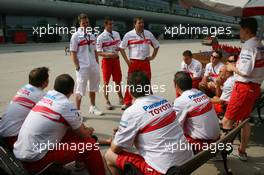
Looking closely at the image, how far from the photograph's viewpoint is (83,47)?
19.7 feet

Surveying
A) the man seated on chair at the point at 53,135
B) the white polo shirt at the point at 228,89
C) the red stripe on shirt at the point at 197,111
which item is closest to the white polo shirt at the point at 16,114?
the man seated on chair at the point at 53,135

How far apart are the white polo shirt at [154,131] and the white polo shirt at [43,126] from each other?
2.09 ft

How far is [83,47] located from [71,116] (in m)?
3.11

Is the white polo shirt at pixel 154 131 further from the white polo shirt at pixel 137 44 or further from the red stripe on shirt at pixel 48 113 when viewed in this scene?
the white polo shirt at pixel 137 44

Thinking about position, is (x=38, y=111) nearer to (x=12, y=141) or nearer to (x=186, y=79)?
(x=12, y=141)

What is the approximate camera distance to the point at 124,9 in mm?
43031

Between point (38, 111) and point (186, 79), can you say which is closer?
point (38, 111)

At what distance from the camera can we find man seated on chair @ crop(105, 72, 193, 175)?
109 inches

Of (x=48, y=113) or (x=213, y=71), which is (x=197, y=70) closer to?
(x=213, y=71)

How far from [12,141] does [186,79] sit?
2.12m

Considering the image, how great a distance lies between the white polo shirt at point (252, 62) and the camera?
12.8ft

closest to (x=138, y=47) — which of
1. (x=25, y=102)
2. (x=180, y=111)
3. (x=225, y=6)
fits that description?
(x=225, y=6)

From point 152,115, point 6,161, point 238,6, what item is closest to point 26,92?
point 6,161

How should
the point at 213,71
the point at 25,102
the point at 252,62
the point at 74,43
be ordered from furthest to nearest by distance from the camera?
the point at 213,71, the point at 74,43, the point at 252,62, the point at 25,102
